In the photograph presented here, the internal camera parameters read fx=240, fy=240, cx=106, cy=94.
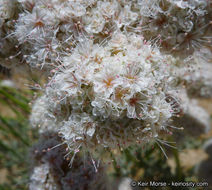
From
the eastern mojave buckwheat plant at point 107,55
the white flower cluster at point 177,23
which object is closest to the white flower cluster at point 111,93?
the eastern mojave buckwheat plant at point 107,55

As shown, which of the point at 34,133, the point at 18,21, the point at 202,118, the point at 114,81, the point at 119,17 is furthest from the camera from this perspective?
the point at 34,133

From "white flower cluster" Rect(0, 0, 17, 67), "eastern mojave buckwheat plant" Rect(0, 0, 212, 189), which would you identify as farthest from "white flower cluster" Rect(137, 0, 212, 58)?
"white flower cluster" Rect(0, 0, 17, 67)

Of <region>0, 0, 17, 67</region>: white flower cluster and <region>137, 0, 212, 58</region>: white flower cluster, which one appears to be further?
<region>0, 0, 17, 67</region>: white flower cluster

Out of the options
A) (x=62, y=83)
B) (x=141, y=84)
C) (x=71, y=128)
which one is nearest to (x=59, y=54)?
(x=62, y=83)

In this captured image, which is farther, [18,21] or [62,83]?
[18,21]

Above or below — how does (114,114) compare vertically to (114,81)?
below

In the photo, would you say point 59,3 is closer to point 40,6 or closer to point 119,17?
point 40,6

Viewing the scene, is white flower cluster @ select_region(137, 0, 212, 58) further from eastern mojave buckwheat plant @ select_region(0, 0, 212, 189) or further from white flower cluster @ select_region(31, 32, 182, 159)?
white flower cluster @ select_region(31, 32, 182, 159)

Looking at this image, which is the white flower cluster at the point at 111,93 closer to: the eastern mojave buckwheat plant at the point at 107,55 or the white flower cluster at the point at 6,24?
the eastern mojave buckwheat plant at the point at 107,55

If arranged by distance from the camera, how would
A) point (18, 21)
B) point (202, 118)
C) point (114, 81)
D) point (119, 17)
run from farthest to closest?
point (202, 118)
point (18, 21)
point (119, 17)
point (114, 81)
